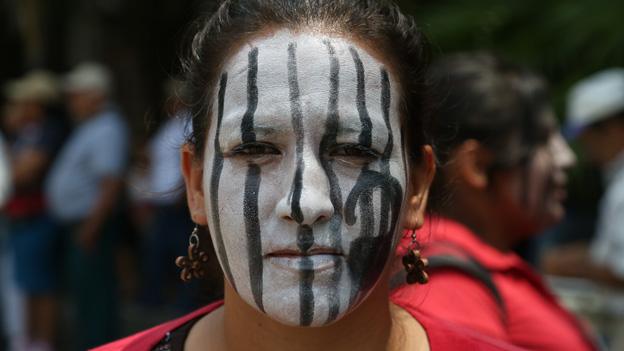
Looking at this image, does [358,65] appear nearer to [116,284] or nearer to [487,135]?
[487,135]

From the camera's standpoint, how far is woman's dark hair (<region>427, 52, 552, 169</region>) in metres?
3.45

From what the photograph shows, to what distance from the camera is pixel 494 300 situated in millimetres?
2939

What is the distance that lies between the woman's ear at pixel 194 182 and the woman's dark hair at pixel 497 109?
4.43 feet

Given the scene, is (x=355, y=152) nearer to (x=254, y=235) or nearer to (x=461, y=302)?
(x=254, y=235)

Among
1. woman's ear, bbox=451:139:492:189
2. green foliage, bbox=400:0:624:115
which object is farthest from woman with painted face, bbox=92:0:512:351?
green foliage, bbox=400:0:624:115

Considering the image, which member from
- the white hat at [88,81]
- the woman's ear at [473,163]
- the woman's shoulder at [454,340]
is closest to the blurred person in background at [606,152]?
the woman's ear at [473,163]

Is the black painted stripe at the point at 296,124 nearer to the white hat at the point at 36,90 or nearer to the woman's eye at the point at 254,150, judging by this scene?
the woman's eye at the point at 254,150

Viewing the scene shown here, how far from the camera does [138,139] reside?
994 cm

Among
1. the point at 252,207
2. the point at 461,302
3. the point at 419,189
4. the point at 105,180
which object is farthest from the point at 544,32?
the point at 252,207

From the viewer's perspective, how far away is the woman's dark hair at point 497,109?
3447mm

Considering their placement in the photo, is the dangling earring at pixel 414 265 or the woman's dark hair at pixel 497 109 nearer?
the dangling earring at pixel 414 265

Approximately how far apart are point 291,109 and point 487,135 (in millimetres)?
1613

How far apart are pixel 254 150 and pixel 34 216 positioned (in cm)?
603

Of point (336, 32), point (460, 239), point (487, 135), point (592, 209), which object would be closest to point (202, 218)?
point (336, 32)
